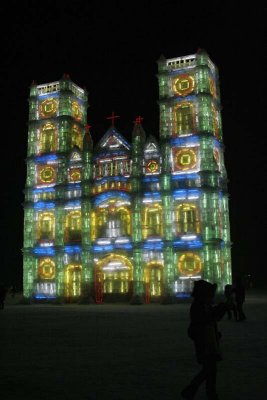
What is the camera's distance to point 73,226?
51.6 meters

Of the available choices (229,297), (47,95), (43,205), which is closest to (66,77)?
(47,95)

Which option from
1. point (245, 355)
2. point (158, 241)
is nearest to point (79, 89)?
point (158, 241)

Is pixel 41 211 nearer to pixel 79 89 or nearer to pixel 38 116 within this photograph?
pixel 38 116

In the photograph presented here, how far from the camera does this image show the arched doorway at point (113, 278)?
159ft

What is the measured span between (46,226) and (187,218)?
1620 centimetres

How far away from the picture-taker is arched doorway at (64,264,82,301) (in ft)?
165

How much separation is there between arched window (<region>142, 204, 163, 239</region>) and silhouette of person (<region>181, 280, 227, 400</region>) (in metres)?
39.1

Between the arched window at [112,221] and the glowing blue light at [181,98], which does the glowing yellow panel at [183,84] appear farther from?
the arched window at [112,221]

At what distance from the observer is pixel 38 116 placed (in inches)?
2197

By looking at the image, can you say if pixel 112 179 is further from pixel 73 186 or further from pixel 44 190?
pixel 44 190

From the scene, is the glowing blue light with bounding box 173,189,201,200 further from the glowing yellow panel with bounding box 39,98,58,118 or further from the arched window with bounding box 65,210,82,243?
the glowing yellow panel with bounding box 39,98,58,118

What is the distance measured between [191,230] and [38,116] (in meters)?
23.0

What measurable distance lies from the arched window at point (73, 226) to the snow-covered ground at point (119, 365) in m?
31.3

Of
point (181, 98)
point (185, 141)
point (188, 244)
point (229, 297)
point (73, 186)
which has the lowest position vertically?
point (229, 297)
